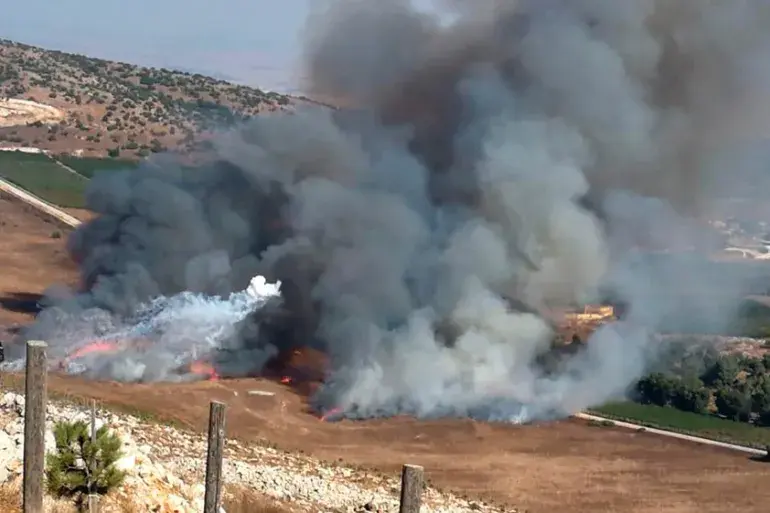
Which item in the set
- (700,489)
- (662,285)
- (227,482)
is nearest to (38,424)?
(227,482)

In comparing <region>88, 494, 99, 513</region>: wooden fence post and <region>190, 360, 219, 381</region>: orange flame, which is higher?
<region>190, 360, 219, 381</region>: orange flame

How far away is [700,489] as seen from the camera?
26406 mm

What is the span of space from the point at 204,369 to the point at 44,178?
4123cm

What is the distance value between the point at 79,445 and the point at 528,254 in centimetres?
2582

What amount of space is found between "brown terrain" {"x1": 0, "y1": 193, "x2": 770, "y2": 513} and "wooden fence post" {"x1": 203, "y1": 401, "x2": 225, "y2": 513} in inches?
625

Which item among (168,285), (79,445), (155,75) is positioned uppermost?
(155,75)

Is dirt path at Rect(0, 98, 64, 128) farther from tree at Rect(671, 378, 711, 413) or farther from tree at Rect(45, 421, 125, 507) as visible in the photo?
tree at Rect(45, 421, 125, 507)

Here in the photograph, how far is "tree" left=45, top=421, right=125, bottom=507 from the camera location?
12008mm

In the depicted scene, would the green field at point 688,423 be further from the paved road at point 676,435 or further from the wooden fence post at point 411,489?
the wooden fence post at point 411,489

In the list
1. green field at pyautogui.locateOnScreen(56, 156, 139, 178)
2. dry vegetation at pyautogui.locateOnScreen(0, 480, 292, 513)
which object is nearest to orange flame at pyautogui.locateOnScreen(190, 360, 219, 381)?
dry vegetation at pyautogui.locateOnScreen(0, 480, 292, 513)

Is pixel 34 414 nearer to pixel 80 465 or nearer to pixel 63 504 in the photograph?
pixel 63 504

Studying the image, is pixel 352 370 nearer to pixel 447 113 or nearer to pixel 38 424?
pixel 447 113

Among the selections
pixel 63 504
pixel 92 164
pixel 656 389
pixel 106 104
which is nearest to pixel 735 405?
pixel 656 389

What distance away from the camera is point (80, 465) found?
40.5 feet
